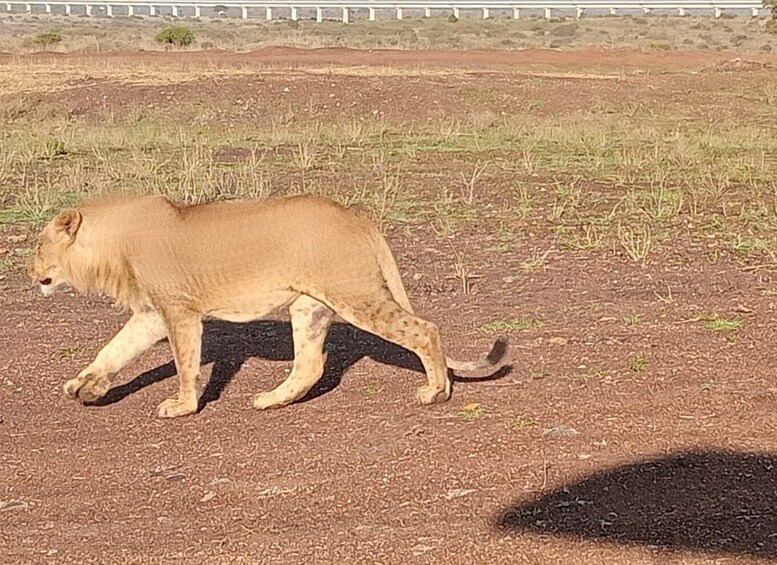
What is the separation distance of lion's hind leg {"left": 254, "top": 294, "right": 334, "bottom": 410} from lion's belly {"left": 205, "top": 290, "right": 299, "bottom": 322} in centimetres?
17

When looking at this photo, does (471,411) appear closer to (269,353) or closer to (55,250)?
(269,353)

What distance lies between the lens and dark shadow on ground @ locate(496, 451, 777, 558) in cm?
455

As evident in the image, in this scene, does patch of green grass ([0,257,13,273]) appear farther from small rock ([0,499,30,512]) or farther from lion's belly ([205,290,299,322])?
small rock ([0,499,30,512])

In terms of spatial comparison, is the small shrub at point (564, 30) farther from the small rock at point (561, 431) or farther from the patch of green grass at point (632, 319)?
the small rock at point (561, 431)

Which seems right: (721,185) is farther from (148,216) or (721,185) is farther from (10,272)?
(148,216)

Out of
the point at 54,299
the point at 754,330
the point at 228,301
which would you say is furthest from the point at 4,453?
the point at 754,330

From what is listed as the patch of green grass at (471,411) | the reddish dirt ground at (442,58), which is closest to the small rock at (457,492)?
the patch of green grass at (471,411)

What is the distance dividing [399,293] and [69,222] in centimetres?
165

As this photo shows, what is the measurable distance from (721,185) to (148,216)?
893 cm

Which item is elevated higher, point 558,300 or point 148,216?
point 148,216

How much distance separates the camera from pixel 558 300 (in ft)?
28.4

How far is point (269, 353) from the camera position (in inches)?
299

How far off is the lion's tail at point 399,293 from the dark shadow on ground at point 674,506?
4.72 ft

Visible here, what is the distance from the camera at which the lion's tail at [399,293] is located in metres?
6.36
